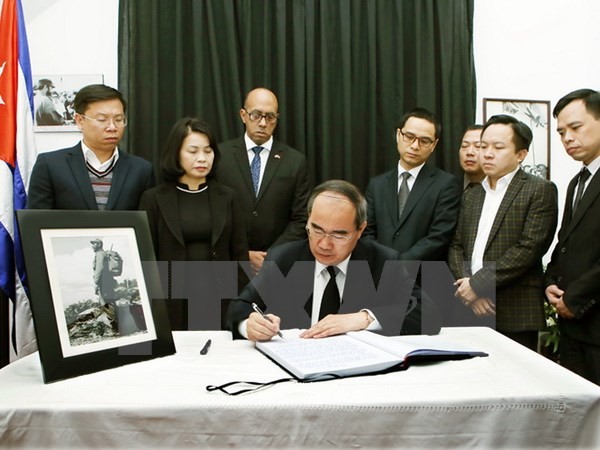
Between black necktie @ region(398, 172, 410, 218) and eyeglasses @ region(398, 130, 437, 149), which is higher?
eyeglasses @ region(398, 130, 437, 149)

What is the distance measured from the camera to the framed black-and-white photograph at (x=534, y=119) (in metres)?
3.61

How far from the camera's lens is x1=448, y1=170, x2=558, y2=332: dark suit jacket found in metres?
2.44

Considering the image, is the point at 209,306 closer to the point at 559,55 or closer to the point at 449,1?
the point at 449,1

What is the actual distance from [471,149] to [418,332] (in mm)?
1765

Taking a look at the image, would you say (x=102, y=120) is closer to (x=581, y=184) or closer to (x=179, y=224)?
(x=179, y=224)

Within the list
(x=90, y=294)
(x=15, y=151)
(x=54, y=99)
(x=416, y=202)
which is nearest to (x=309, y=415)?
(x=90, y=294)

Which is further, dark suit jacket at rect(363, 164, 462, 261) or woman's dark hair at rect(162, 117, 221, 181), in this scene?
dark suit jacket at rect(363, 164, 462, 261)

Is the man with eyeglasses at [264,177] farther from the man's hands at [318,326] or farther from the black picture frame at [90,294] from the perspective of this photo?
the black picture frame at [90,294]

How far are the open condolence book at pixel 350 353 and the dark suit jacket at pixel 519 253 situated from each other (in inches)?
40.8

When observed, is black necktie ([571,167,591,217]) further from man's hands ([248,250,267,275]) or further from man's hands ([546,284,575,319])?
man's hands ([248,250,267,275])

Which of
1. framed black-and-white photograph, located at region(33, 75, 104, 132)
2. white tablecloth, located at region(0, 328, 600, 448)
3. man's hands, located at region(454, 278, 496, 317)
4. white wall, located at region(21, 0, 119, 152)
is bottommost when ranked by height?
man's hands, located at region(454, 278, 496, 317)

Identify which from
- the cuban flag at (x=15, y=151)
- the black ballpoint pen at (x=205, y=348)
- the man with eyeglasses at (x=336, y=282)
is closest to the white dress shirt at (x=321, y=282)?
the man with eyeglasses at (x=336, y=282)

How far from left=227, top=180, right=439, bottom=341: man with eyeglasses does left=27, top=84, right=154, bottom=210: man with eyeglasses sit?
975mm

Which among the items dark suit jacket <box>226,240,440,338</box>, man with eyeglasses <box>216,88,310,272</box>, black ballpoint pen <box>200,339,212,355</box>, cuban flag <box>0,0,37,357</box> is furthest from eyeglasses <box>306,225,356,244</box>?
cuban flag <box>0,0,37,357</box>
